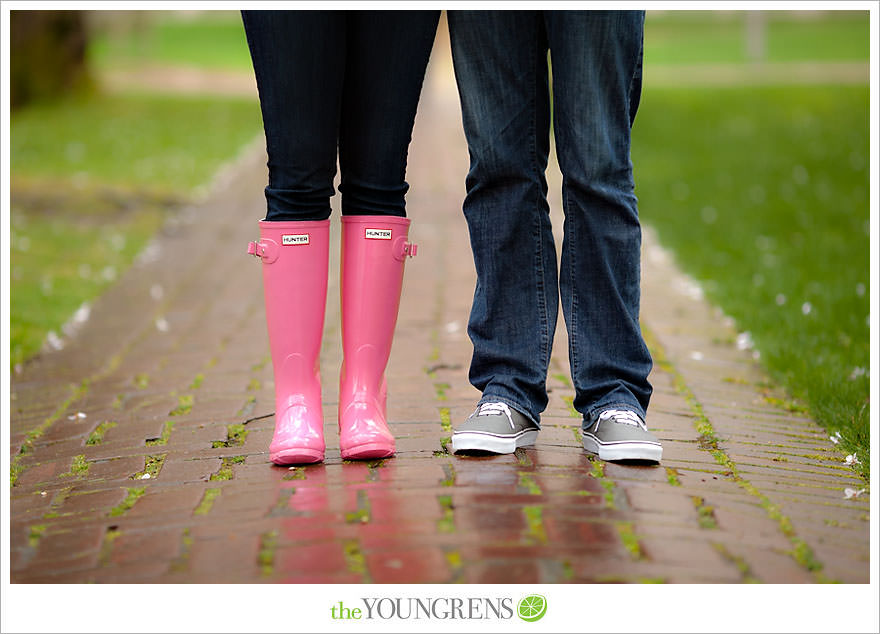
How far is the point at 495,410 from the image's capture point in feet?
8.80

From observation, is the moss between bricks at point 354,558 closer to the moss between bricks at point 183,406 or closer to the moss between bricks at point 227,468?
the moss between bricks at point 227,468

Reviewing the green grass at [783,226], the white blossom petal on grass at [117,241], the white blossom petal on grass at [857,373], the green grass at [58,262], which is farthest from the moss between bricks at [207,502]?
the white blossom petal on grass at [117,241]

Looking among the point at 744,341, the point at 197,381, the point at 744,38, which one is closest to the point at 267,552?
the point at 197,381

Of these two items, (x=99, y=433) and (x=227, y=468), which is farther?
(x=99, y=433)

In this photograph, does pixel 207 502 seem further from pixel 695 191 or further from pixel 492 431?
pixel 695 191

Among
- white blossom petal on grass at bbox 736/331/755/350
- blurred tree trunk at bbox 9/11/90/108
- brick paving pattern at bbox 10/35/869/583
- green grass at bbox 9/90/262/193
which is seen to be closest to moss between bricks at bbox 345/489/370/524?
brick paving pattern at bbox 10/35/869/583

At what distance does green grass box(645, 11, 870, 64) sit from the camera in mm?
30523

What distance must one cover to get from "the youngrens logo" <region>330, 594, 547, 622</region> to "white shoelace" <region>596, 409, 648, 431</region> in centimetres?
76

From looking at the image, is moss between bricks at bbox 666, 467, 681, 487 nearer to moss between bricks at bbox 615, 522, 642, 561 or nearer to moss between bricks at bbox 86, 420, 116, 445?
moss between bricks at bbox 615, 522, 642, 561

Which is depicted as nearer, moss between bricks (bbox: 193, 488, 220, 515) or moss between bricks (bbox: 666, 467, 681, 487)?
moss between bricks (bbox: 193, 488, 220, 515)

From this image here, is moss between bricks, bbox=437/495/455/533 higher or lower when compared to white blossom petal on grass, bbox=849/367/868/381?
higher

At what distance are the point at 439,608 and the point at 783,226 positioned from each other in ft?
18.1

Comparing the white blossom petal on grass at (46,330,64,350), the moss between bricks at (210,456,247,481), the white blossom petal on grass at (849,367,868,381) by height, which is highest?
the moss between bricks at (210,456,247,481)

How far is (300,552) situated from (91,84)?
54.3ft
